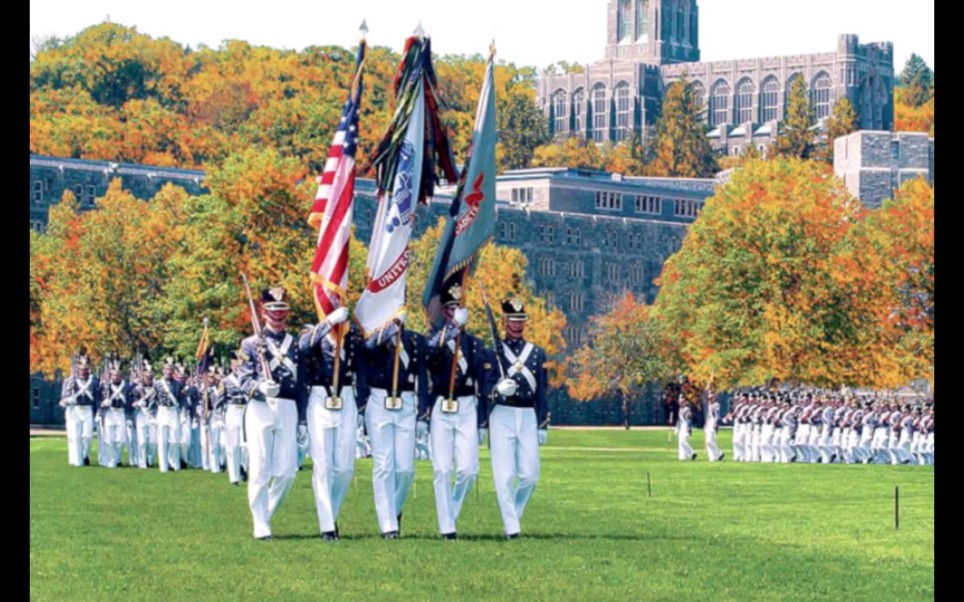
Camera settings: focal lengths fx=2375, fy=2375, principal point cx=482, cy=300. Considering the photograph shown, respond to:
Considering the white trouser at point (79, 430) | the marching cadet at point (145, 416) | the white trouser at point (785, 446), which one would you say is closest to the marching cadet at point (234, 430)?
the marching cadet at point (145, 416)

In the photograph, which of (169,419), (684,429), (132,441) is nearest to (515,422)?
(169,419)

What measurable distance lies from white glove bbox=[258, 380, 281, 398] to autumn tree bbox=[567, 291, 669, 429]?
95.7m

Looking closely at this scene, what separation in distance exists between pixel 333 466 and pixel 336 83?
143735mm

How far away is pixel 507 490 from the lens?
2702 centimetres

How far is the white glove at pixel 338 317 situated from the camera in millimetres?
26484

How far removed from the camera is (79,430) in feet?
163

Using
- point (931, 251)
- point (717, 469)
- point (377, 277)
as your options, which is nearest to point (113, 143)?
point (931, 251)

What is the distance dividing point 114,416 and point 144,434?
2.39ft

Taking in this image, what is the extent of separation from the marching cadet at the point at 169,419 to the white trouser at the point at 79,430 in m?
2.09

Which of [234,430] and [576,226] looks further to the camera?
[576,226]

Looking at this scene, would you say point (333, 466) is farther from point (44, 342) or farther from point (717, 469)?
point (44, 342)

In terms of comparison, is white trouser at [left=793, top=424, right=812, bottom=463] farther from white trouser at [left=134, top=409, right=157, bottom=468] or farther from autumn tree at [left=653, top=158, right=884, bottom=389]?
white trouser at [left=134, top=409, right=157, bottom=468]

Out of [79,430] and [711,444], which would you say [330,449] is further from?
[711,444]

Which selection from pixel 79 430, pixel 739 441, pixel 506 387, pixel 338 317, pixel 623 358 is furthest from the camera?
pixel 623 358
